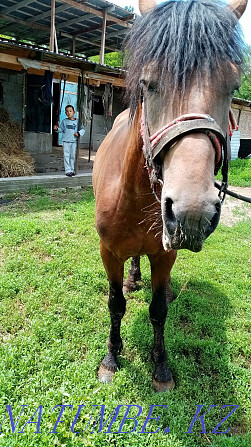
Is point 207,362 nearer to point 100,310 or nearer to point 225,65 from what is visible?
point 100,310

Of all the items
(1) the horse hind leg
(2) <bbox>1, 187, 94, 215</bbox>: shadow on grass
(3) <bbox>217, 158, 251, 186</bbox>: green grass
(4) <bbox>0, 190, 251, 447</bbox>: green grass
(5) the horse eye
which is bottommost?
(4) <bbox>0, 190, 251, 447</bbox>: green grass

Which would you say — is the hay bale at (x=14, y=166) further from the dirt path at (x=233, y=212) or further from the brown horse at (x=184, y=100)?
the brown horse at (x=184, y=100)

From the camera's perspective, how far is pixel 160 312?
2.50 m

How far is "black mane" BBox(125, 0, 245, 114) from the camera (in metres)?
1.26

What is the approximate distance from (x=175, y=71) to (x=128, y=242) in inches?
45.2

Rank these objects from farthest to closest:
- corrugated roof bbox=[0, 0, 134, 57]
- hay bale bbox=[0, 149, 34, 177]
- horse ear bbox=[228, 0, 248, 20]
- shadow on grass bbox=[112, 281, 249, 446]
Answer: corrugated roof bbox=[0, 0, 134, 57] < hay bale bbox=[0, 149, 34, 177] < shadow on grass bbox=[112, 281, 249, 446] < horse ear bbox=[228, 0, 248, 20]

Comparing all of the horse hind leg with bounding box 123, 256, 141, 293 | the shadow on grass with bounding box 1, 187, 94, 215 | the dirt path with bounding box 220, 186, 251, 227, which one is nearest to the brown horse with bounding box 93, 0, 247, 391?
the horse hind leg with bounding box 123, 256, 141, 293

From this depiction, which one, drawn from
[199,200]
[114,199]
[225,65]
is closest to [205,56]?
[225,65]

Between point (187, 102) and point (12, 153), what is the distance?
26.2 ft

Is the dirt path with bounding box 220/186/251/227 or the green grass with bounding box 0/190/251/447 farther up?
the dirt path with bounding box 220/186/251/227

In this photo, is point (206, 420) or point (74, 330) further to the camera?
point (74, 330)

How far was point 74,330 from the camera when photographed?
2777 millimetres

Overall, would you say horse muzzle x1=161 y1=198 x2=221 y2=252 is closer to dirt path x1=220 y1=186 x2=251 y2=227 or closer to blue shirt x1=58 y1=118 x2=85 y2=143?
dirt path x1=220 y1=186 x2=251 y2=227

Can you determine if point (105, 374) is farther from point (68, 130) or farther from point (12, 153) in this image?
point (12, 153)
